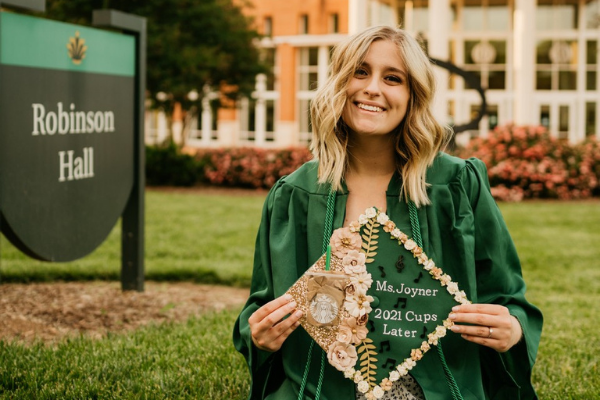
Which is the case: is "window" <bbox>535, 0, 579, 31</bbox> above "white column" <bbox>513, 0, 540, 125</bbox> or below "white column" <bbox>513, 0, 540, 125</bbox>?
above

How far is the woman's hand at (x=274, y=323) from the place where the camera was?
87.7 inches

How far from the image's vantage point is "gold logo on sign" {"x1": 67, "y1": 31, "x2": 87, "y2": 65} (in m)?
4.77

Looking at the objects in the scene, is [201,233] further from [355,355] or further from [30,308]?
→ [355,355]

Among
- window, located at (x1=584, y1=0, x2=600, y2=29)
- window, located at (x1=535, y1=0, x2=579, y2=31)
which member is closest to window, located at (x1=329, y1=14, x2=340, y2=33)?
window, located at (x1=535, y1=0, x2=579, y2=31)

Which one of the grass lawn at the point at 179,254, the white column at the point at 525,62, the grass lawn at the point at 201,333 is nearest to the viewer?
the grass lawn at the point at 201,333

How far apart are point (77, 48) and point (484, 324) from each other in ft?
11.7

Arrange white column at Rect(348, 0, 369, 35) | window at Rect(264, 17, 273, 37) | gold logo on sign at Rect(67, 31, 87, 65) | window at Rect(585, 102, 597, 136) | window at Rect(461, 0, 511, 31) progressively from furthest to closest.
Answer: window at Rect(264, 17, 273, 37) < window at Rect(461, 0, 511, 31) < window at Rect(585, 102, 597, 136) < white column at Rect(348, 0, 369, 35) < gold logo on sign at Rect(67, 31, 87, 65)

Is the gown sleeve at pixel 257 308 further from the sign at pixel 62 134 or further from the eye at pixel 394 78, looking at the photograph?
the sign at pixel 62 134

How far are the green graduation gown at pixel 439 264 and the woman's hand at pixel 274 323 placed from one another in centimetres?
14

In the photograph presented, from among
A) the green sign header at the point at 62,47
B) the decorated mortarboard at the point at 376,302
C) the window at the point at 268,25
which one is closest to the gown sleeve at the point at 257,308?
the decorated mortarboard at the point at 376,302

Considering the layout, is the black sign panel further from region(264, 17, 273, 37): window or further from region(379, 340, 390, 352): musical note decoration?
region(264, 17, 273, 37): window

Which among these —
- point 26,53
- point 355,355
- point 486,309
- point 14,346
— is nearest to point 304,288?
point 355,355

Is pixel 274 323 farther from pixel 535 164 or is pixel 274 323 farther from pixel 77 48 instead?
pixel 535 164

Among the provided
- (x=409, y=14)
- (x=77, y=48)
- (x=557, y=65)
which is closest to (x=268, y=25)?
(x=409, y=14)
